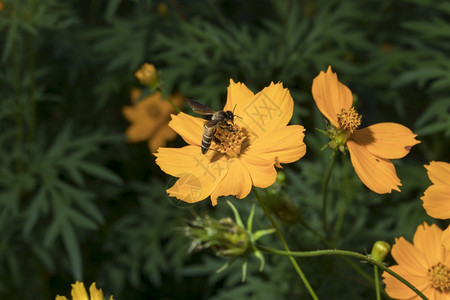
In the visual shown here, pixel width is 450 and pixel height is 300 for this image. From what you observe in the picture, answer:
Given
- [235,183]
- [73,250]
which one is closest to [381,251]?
[235,183]

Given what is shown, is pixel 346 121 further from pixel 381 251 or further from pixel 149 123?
pixel 149 123

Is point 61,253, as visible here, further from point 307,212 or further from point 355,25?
point 355,25

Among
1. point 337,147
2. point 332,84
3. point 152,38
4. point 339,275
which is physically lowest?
point 339,275

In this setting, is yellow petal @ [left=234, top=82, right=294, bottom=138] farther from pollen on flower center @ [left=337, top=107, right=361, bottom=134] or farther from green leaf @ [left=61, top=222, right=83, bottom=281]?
green leaf @ [left=61, top=222, right=83, bottom=281]

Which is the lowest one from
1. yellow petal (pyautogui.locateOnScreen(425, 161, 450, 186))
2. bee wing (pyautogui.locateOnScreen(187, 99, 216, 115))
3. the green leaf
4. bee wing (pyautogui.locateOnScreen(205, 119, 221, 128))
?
the green leaf

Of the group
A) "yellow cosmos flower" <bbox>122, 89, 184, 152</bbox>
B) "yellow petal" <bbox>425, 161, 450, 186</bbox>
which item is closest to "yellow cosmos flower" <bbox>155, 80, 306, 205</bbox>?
"yellow petal" <bbox>425, 161, 450, 186</bbox>

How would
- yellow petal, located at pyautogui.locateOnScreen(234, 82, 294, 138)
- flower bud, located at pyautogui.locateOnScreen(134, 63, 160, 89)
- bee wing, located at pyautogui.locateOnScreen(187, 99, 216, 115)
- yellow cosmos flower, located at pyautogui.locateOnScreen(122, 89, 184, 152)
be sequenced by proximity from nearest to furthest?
yellow petal, located at pyautogui.locateOnScreen(234, 82, 294, 138) → bee wing, located at pyautogui.locateOnScreen(187, 99, 216, 115) → flower bud, located at pyautogui.locateOnScreen(134, 63, 160, 89) → yellow cosmos flower, located at pyautogui.locateOnScreen(122, 89, 184, 152)

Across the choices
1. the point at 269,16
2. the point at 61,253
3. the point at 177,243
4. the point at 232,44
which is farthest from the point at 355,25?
the point at 61,253

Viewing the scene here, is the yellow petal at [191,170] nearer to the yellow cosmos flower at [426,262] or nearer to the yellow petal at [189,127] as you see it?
the yellow petal at [189,127]
